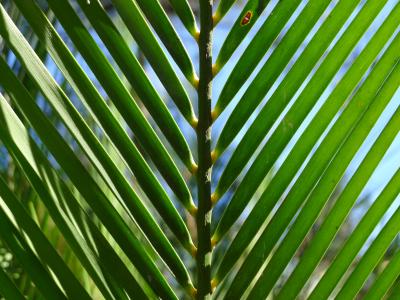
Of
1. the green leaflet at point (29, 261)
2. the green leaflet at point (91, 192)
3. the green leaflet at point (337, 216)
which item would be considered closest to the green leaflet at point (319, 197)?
the green leaflet at point (337, 216)

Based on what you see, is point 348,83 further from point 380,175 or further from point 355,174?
point 380,175

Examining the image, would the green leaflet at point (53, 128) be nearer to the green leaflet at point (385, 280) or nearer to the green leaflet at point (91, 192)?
A: the green leaflet at point (91, 192)

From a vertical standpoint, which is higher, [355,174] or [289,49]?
[289,49]

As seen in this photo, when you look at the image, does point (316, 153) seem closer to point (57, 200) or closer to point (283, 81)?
point (283, 81)

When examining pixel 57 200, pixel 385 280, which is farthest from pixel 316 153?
pixel 57 200

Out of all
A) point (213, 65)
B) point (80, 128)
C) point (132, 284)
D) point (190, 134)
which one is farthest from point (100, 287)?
point (190, 134)

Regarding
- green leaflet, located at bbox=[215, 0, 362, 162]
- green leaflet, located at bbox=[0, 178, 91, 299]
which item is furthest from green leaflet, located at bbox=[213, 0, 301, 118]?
green leaflet, located at bbox=[0, 178, 91, 299]

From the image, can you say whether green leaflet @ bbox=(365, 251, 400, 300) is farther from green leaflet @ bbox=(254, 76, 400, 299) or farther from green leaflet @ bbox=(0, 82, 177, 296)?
green leaflet @ bbox=(0, 82, 177, 296)
